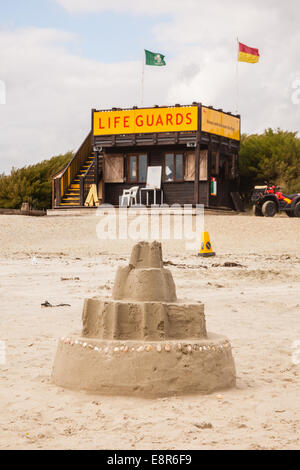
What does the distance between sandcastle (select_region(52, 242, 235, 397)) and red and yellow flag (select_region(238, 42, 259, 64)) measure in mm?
26268

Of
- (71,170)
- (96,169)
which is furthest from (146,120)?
(71,170)

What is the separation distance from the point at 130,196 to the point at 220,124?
4.82 meters

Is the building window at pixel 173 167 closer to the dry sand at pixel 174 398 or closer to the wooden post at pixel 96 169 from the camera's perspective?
the wooden post at pixel 96 169

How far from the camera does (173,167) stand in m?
26.2

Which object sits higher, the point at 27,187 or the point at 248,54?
the point at 248,54

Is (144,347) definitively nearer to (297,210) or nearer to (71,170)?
(297,210)

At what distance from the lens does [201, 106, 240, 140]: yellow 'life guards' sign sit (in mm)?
24828

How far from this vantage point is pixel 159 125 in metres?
25.3

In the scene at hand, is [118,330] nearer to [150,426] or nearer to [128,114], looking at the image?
[150,426]

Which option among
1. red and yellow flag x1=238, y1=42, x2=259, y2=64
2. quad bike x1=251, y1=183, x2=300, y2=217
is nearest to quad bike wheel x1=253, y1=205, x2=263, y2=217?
quad bike x1=251, y1=183, x2=300, y2=217

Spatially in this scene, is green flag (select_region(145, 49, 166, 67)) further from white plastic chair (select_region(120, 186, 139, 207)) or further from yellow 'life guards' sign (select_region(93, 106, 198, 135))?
white plastic chair (select_region(120, 186, 139, 207))
